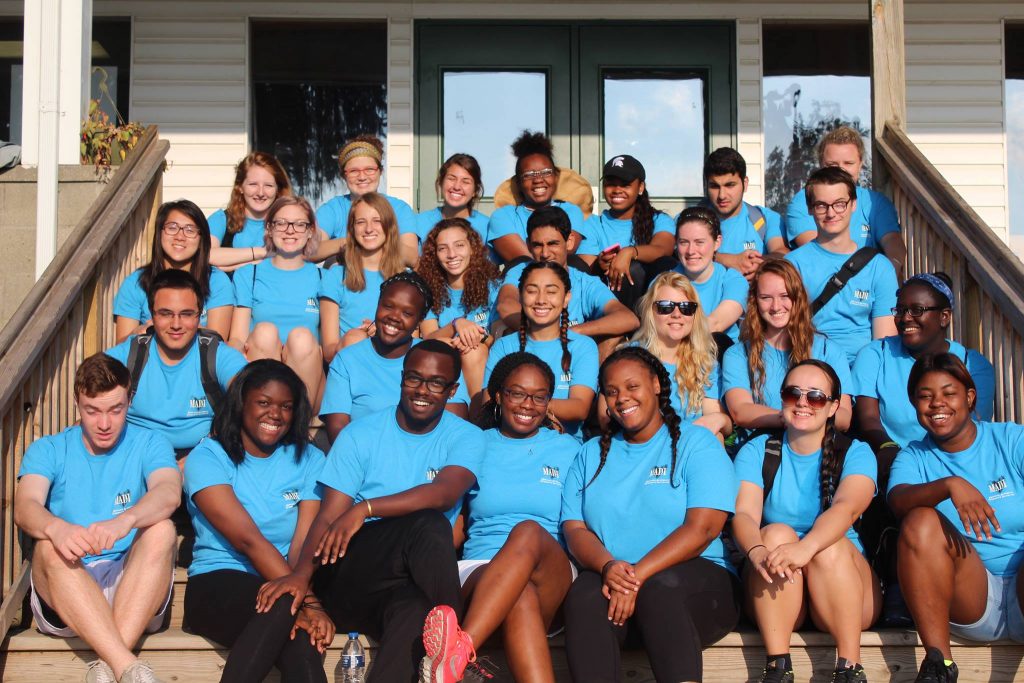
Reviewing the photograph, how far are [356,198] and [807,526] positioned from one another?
11.2 ft

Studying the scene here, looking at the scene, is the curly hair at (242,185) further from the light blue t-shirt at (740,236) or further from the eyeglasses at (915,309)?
the eyeglasses at (915,309)

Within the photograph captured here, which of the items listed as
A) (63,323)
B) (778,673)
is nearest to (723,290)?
(778,673)

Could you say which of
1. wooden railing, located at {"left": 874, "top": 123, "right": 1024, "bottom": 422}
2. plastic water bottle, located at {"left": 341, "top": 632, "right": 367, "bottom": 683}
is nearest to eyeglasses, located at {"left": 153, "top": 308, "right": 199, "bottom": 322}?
plastic water bottle, located at {"left": 341, "top": 632, "right": 367, "bottom": 683}

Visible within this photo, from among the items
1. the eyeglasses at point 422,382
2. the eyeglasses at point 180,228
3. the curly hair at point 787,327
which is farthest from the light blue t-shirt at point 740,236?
the eyeglasses at point 180,228

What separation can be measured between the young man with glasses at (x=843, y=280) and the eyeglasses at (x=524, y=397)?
1.83 m

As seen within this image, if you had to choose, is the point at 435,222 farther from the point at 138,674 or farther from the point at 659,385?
the point at 138,674

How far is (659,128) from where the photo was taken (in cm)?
904

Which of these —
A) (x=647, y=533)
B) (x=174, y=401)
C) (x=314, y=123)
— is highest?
(x=314, y=123)

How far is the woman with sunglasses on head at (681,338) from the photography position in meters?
5.37

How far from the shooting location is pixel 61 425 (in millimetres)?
5227

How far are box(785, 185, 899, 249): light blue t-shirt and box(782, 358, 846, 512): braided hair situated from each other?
7.26 ft

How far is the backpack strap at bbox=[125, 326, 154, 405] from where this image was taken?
5297mm

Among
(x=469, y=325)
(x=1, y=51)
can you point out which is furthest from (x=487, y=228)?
(x=1, y=51)

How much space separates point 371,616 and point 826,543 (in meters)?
1.67
